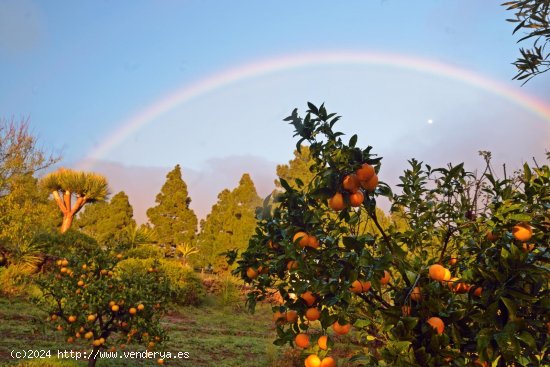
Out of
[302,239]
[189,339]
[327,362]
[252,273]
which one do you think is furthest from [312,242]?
[189,339]

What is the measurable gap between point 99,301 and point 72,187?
57.0 ft

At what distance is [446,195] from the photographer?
3.54 m

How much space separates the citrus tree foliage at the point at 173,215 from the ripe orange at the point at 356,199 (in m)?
29.9

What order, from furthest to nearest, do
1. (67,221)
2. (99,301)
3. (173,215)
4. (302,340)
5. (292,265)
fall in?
(173,215) < (67,221) < (99,301) < (302,340) < (292,265)

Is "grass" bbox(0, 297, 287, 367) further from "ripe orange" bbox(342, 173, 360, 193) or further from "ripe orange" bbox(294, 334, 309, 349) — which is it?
"ripe orange" bbox(342, 173, 360, 193)

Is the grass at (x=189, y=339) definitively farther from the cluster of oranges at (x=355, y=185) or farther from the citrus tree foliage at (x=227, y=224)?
the citrus tree foliage at (x=227, y=224)

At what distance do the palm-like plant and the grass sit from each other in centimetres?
936

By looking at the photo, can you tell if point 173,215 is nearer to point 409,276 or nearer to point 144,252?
point 144,252

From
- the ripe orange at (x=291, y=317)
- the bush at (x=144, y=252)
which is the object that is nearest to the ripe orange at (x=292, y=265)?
the ripe orange at (x=291, y=317)

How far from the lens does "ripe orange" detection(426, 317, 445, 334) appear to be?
2.03m

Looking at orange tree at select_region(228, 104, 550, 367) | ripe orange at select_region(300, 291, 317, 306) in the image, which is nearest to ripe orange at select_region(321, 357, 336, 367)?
orange tree at select_region(228, 104, 550, 367)

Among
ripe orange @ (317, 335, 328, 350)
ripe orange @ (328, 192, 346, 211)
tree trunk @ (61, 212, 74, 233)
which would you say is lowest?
ripe orange @ (317, 335, 328, 350)

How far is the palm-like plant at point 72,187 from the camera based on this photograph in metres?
21.0

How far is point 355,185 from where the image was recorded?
2.22 meters
